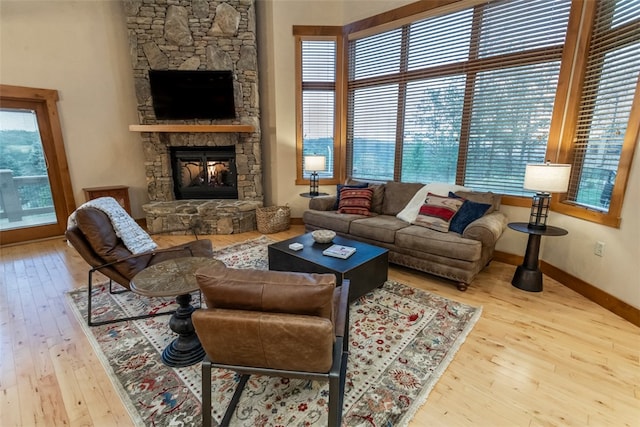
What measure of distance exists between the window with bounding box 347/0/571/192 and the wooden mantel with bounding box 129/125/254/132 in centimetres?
172

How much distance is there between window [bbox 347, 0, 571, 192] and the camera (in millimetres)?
3258

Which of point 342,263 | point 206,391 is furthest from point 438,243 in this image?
point 206,391

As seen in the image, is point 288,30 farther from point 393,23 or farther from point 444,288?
Result: point 444,288

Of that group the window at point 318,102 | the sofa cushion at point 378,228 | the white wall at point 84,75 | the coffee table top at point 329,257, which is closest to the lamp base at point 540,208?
the sofa cushion at point 378,228

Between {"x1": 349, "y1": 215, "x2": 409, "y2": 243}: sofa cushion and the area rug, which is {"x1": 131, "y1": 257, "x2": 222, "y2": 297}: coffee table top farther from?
{"x1": 349, "y1": 215, "x2": 409, "y2": 243}: sofa cushion

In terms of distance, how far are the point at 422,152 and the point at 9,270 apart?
5205mm

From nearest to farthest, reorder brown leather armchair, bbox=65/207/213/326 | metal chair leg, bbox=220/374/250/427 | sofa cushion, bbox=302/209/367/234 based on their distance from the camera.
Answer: metal chair leg, bbox=220/374/250/427, brown leather armchair, bbox=65/207/213/326, sofa cushion, bbox=302/209/367/234

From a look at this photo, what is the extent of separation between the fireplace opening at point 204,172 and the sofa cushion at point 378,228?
8.19ft

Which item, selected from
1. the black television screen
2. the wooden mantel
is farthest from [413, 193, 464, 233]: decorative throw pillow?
the black television screen

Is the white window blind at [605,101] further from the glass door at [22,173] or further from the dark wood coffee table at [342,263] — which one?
the glass door at [22,173]

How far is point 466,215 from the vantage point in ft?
10.4

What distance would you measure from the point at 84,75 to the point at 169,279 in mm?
4230

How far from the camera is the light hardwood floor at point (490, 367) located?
158 centimetres

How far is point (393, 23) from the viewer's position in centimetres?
417
